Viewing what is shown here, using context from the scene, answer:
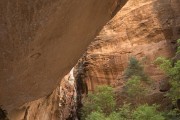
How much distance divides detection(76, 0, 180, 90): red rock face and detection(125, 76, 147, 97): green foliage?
11.1ft

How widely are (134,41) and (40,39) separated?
71.8ft

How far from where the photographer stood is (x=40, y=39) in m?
3.76

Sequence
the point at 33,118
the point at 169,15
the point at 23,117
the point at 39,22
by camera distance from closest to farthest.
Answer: the point at 39,22, the point at 23,117, the point at 33,118, the point at 169,15

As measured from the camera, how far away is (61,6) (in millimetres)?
3523

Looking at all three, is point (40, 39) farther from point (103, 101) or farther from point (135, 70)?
point (135, 70)

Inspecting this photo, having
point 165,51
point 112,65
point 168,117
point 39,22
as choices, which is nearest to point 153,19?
point 165,51

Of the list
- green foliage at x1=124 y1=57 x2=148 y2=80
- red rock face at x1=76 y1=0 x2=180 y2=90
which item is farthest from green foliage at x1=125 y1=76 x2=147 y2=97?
red rock face at x1=76 y1=0 x2=180 y2=90

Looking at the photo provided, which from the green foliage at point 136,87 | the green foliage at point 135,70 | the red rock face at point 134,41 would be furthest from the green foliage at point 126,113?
the red rock face at point 134,41

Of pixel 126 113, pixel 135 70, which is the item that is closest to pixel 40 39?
pixel 126 113

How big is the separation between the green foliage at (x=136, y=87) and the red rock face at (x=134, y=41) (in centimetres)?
338

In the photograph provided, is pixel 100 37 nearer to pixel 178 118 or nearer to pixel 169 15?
pixel 169 15

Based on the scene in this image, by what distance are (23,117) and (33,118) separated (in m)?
0.87

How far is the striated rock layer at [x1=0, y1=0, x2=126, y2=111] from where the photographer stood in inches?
128

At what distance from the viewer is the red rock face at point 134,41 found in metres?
23.0
